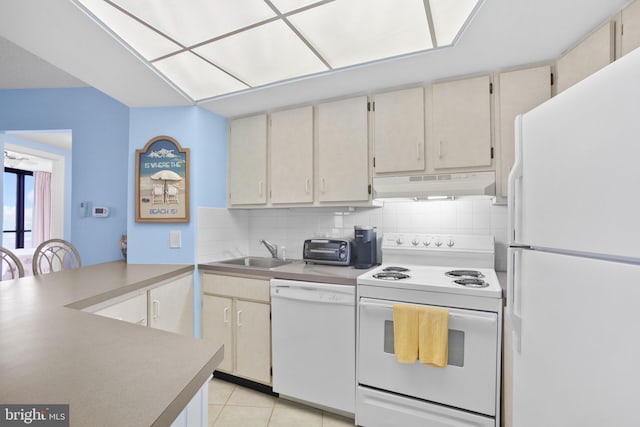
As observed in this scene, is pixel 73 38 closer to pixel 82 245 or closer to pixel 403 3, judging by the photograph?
pixel 403 3

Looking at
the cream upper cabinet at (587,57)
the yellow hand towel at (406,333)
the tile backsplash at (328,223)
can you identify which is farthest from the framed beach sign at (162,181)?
the cream upper cabinet at (587,57)

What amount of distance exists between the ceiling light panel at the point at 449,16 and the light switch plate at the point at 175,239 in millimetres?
2262

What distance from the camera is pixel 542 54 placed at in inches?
67.4

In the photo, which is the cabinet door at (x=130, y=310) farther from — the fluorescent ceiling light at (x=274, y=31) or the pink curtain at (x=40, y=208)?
the pink curtain at (x=40, y=208)

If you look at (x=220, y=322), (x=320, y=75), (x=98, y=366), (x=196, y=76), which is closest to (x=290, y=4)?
(x=320, y=75)

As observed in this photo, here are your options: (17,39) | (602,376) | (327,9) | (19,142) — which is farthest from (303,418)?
(19,142)

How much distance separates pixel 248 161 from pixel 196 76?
2.62 feet

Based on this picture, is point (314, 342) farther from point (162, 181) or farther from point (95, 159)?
point (95, 159)

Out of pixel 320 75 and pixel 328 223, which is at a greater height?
pixel 320 75

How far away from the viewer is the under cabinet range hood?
1.86 m

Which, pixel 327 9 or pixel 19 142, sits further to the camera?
pixel 19 142

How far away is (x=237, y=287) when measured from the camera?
7.58 feet

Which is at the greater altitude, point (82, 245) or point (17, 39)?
point (17, 39)

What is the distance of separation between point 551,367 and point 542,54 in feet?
5.46
